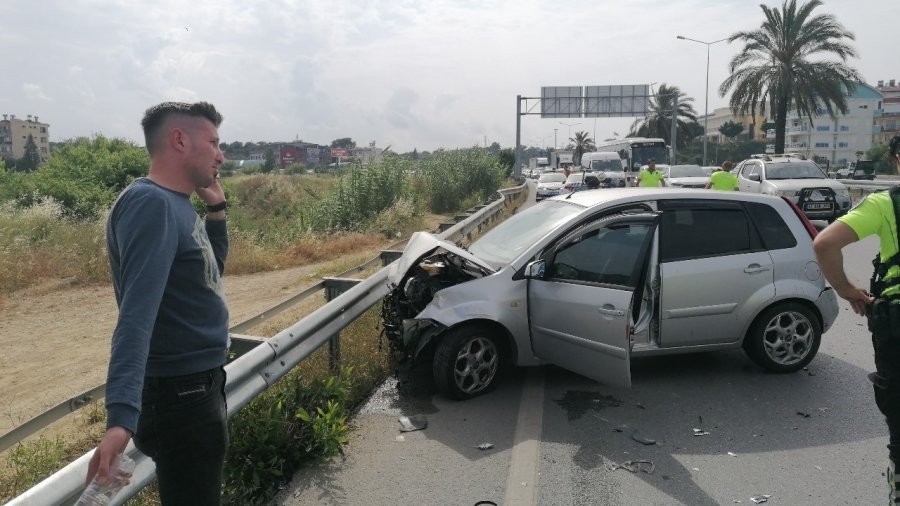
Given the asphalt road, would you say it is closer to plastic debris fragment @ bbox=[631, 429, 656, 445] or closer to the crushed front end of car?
plastic debris fragment @ bbox=[631, 429, 656, 445]

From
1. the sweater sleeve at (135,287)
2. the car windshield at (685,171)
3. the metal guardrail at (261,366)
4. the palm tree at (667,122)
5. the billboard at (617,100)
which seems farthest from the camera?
the palm tree at (667,122)

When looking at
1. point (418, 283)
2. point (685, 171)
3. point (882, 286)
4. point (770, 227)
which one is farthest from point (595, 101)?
point (882, 286)

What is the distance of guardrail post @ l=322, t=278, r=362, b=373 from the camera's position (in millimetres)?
5695

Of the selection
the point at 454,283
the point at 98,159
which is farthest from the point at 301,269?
the point at 98,159

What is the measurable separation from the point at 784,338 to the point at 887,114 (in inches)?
4826

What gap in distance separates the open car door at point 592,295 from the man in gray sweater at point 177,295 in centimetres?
321

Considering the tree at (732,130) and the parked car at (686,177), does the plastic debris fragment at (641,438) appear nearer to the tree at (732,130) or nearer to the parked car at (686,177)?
the parked car at (686,177)

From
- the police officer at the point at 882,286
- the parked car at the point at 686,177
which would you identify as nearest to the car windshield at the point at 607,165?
the parked car at the point at 686,177

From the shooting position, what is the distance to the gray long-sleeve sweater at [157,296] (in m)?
1.97

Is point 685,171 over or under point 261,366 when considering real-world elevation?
over

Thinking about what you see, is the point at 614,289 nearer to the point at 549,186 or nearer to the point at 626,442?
the point at 626,442

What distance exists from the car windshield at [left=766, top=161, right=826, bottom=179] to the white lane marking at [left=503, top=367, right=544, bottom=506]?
48.7 ft

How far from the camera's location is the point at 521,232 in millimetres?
6324

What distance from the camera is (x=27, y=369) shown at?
290 inches
